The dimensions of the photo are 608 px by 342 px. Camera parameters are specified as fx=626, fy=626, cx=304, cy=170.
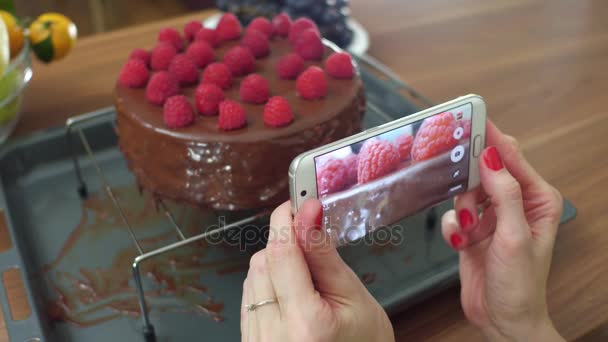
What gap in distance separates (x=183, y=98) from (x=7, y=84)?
364mm

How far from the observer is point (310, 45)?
3.38 ft

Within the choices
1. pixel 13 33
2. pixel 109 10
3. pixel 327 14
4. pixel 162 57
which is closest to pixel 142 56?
pixel 162 57

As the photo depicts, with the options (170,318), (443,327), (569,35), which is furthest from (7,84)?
(569,35)

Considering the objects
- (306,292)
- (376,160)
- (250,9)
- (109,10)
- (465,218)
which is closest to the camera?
(306,292)

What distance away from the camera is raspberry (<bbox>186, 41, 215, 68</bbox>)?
100 centimetres

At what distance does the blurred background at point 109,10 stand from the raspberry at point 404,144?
7.63 ft

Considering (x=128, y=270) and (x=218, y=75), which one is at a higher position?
(x=218, y=75)

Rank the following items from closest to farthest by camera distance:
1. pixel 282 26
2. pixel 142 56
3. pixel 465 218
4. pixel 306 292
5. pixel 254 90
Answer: pixel 306 292
pixel 465 218
pixel 254 90
pixel 142 56
pixel 282 26

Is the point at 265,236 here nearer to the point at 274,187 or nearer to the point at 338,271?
the point at 274,187

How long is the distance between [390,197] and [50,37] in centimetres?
75

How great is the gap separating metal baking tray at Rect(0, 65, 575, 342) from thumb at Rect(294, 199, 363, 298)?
218 millimetres

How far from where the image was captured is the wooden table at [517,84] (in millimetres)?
856

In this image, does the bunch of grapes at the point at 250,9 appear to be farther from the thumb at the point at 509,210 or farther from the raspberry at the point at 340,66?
the thumb at the point at 509,210

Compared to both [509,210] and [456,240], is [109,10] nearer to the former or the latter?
[456,240]
